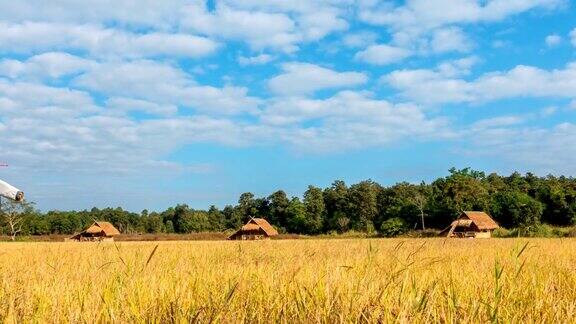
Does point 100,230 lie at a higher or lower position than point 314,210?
lower

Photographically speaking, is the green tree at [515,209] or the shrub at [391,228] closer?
the shrub at [391,228]

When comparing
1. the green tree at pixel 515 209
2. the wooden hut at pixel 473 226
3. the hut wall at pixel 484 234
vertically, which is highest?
the green tree at pixel 515 209

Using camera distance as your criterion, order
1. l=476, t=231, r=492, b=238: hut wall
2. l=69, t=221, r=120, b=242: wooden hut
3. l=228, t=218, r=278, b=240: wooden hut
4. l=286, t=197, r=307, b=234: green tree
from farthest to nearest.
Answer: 1. l=286, t=197, r=307, b=234: green tree
2. l=69, t=221, r=120, b=242: wooden hut
3. l=228, t=218, r=278, b=240: wooden hut
4. l=476, t=231, r=492, b=238: hut wall

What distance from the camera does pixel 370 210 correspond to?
94250mm

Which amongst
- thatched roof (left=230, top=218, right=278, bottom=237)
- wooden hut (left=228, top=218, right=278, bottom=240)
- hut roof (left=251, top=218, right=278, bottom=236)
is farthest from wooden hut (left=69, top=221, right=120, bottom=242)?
hut roof (left=251, top=218, right=278, bottom=236)

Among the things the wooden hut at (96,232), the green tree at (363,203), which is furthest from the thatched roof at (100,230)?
the green tree at (363,203)

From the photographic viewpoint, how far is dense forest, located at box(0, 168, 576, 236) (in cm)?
6850

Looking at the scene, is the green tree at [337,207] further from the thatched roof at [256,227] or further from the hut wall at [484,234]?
the hut wall at [484,234]

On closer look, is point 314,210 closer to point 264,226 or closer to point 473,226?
point 264,226

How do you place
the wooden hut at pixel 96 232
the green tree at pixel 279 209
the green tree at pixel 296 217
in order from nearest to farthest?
1. the wooden hut at pixel 96 232
2. the green tree at pixel 296 217
3. the green tree at pixel 279 209

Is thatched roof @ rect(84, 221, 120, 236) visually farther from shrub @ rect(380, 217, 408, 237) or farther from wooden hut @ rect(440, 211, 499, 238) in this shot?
wooden hut @ rect(440, 211, 499, 238)

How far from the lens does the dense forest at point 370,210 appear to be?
225ft

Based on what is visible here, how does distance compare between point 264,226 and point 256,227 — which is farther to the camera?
point 264,226

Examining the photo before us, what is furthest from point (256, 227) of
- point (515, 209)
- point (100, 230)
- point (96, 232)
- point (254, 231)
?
point (515, 209)
